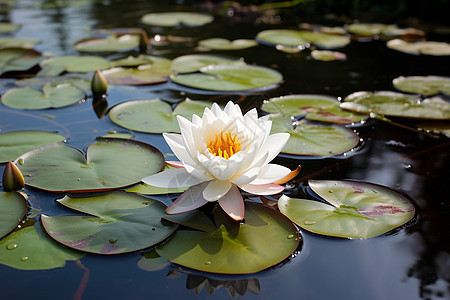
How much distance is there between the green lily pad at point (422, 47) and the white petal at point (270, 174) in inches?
110

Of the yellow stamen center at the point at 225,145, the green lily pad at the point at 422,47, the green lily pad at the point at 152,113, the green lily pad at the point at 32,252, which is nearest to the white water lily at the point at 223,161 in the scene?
the yellow stamen center at the point at 225,145

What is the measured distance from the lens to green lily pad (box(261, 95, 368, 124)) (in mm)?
2342

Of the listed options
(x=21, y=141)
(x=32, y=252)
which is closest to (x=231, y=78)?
(x=21, y=141)

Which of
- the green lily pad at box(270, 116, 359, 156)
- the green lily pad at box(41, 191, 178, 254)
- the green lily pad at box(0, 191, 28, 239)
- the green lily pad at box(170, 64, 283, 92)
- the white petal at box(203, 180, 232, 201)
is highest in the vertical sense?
the white petal at box(203, 180, 232, 201)

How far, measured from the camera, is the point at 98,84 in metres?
2.60

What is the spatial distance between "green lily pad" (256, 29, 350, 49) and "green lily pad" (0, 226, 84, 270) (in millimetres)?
3048

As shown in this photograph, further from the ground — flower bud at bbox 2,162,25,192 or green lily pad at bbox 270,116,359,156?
flower bud at bbox 2,162,25,192

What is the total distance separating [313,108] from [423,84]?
38.1 inches

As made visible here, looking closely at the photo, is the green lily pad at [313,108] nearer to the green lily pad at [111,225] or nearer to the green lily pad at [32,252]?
the green lily pad at [111,225]

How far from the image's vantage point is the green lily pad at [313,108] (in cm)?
234

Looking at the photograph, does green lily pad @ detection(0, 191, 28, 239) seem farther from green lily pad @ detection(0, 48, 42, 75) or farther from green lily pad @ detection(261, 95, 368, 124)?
green lily pad @ detection(0, 48, 42, 75)

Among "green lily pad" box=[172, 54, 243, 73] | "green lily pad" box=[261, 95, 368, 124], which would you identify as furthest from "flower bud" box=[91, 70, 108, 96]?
"green lily pad" box=[261, 95, 368, 124]

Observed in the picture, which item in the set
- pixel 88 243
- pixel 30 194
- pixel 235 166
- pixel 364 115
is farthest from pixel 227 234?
pixel 364 115

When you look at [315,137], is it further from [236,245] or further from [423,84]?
[423,84]
